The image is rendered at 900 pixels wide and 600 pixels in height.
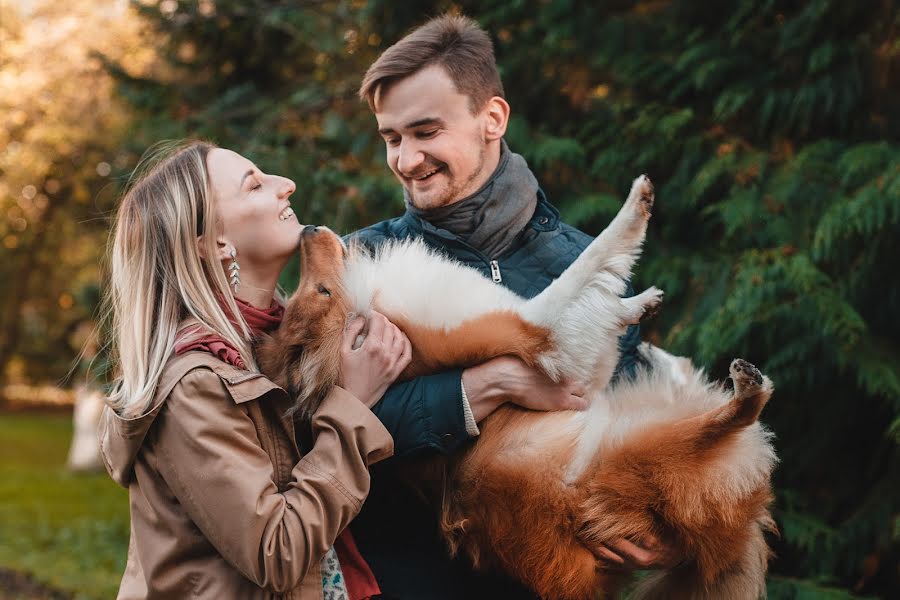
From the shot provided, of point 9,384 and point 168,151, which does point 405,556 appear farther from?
point 9,384

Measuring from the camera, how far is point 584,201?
4.67 metres

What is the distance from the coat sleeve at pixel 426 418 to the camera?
2350 millimetres

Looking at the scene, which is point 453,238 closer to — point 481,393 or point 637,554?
point 481,393

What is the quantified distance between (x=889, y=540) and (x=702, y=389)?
6.95ft

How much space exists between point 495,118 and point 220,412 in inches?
53.7

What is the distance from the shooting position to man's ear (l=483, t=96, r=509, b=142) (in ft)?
9.30

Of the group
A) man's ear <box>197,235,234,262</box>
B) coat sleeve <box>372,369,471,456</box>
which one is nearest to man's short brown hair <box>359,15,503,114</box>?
man's ear <box>197,235,234,262</box>

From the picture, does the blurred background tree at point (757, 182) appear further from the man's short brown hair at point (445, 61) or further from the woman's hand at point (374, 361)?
the woman's hand at point (374, 361)

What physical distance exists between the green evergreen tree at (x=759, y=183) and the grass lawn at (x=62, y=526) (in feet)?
14.1

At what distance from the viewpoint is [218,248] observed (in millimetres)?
2400

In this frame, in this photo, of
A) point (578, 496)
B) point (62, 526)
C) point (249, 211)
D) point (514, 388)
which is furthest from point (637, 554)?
point (62, 526)

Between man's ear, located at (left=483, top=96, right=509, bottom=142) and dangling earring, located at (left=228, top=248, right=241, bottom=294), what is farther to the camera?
man's ear, located at (left=483, top=96, right=509, bottom=142)

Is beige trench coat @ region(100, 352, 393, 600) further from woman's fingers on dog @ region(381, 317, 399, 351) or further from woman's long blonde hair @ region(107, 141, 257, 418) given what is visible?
woman's fingers on dog @ region(381, 317, 399, 351)

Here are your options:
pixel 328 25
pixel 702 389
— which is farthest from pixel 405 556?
pixel 328 25
